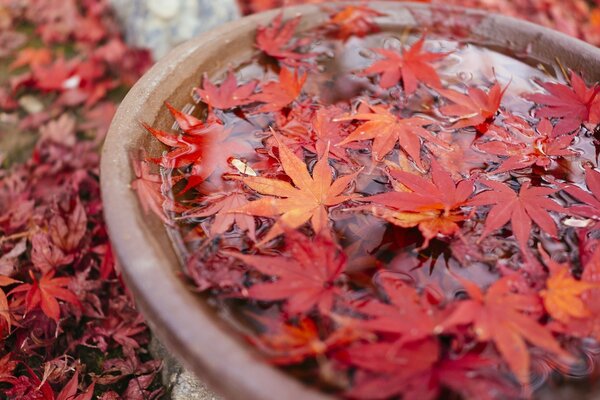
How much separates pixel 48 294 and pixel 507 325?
1.35 meters

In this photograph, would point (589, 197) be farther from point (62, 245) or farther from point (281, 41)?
point (62, 245)

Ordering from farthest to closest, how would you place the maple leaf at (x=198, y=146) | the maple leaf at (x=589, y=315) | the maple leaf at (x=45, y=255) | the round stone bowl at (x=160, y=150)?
the maple leaf at (x=45, y=255) < the maple leaf at (x=198, y=146) < the maple leaf at (x=589, y=315) < the round stone bowl at (x=160, y=150)

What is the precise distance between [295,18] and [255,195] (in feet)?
2.64

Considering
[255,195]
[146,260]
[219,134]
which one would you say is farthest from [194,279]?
[219,134]

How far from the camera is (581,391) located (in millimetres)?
989

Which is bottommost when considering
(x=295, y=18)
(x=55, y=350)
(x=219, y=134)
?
(x=55, y=350)

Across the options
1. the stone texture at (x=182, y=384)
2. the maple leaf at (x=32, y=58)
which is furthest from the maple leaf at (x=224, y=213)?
the maple leaf at (x=32, y=58)

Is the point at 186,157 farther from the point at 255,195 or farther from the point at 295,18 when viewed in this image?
the point at 295,18

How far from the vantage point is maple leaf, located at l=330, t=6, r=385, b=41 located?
193cm

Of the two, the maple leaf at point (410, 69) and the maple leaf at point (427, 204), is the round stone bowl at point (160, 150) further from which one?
the maple leaf at point (427, 204)

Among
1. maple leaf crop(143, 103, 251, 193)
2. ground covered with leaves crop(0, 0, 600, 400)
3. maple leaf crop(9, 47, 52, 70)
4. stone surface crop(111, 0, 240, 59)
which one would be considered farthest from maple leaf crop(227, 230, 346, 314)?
maple leaf crop(9, 47, 52, 70)

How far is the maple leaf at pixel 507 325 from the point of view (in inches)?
37.4

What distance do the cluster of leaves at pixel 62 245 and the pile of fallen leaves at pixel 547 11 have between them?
83 centimetres

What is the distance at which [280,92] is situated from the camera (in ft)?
5.37
